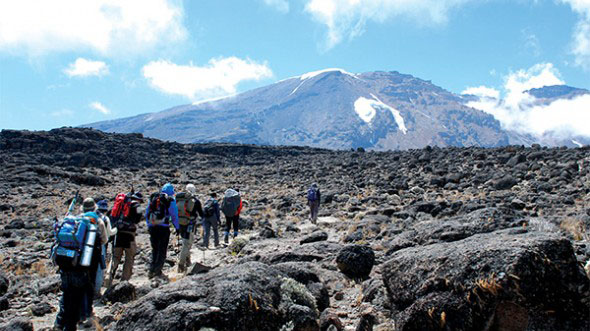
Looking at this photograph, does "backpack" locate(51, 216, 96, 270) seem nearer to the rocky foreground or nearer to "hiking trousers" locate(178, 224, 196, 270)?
the rocky foreground

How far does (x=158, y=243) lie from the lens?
791 cm

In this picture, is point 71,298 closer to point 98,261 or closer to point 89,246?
point 98,261

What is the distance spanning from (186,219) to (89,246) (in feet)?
12.2

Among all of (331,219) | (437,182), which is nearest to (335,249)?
(331,219)

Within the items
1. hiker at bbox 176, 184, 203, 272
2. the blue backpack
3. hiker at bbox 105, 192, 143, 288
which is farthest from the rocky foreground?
the blue backpack

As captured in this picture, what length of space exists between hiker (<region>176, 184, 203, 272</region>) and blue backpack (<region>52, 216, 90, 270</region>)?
364cm

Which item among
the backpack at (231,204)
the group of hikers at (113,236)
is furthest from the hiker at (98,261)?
the backpack at (231,204)

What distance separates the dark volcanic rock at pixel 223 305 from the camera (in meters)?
3.96

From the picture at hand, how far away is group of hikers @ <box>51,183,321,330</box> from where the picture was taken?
511 centimetres

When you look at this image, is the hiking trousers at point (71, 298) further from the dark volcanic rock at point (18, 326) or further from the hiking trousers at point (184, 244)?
the hiking trousers at point (184, 244)

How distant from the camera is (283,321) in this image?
4391 millimetres

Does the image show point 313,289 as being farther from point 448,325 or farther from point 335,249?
point 335,249

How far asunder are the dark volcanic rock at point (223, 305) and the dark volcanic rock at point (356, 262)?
2.28 meters

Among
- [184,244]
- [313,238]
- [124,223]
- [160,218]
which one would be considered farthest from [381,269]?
[313,238]
